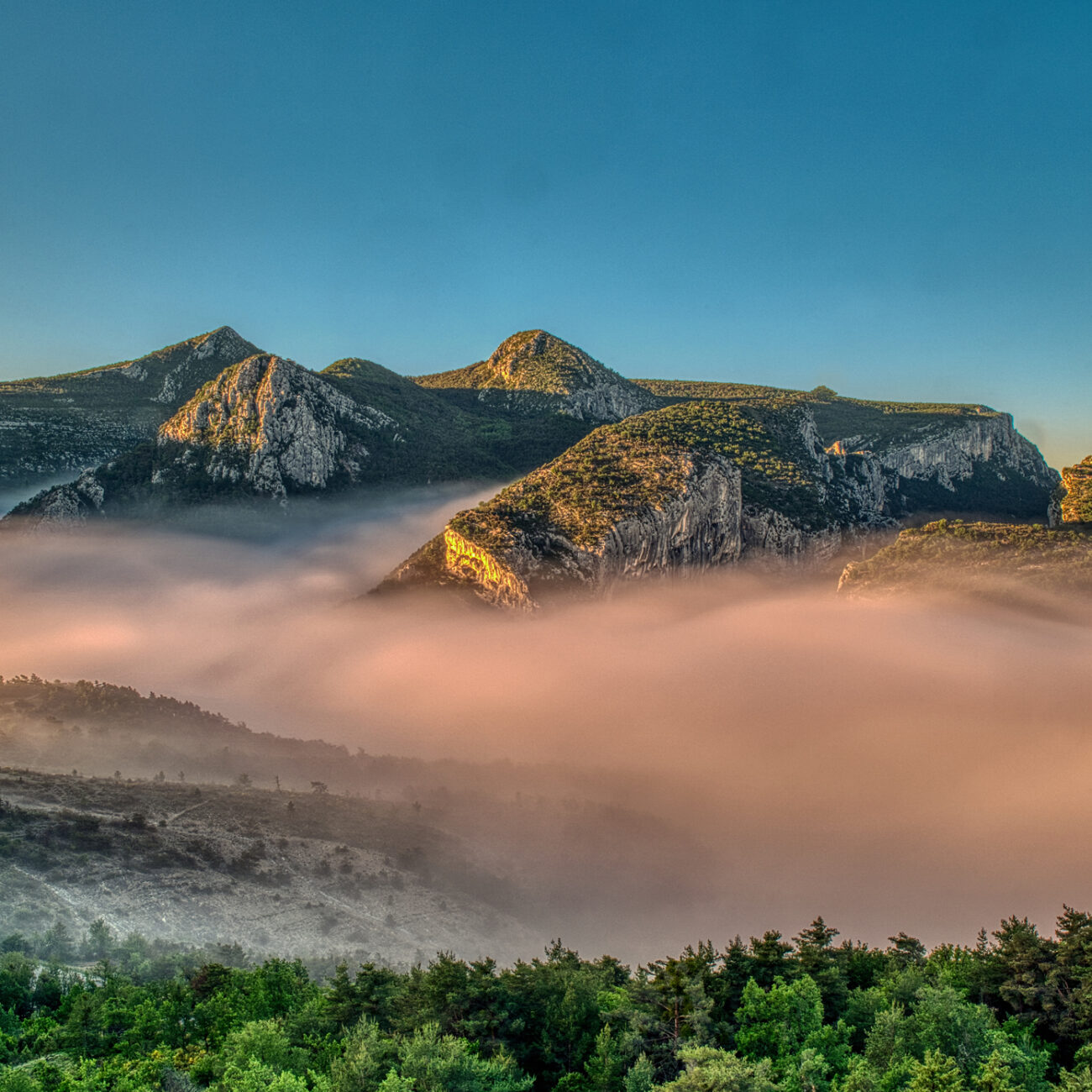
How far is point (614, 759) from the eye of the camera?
446 ft

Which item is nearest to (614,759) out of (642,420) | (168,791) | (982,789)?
(982,789)

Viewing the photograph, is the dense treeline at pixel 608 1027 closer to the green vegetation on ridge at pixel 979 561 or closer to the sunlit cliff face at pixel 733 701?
the sunlit cliff face at pixel 733 701

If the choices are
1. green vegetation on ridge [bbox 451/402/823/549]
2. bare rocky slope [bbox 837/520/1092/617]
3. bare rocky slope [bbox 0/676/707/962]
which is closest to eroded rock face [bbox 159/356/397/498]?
bare rocky slope [bbox 0/676/707/962]

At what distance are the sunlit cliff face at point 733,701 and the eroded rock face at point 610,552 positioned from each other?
17.6ft

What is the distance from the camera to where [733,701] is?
147m

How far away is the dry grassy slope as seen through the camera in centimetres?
7638

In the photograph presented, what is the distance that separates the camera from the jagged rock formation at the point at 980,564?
128 meters

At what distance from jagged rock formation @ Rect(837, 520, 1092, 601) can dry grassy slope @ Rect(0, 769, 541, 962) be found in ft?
281

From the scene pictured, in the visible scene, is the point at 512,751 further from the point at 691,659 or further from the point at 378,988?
the point at 378,988

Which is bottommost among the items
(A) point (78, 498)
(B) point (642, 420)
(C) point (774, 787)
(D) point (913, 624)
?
(C) point (774, 787)

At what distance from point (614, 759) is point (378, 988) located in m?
99.5

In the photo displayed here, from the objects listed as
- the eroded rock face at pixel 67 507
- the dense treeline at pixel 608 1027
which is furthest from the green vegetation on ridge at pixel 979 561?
the eroded rock face at pixel 67 507

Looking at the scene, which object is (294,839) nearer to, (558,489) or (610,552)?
(610,552)

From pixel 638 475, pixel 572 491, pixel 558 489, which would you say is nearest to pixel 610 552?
pixel 572 491
